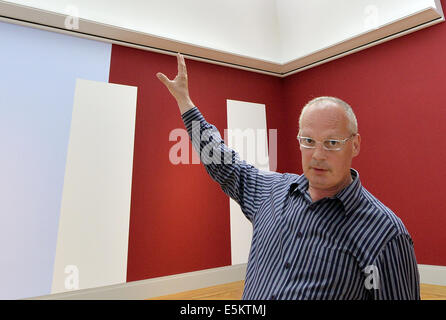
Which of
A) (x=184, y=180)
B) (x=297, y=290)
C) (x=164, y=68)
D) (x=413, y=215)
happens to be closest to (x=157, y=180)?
(x=184, y=180)

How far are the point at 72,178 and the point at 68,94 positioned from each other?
2.33 ft

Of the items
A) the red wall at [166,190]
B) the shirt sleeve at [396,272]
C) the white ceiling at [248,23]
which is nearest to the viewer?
the shirt sleeve at [396,272]

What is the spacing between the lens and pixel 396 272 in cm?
75

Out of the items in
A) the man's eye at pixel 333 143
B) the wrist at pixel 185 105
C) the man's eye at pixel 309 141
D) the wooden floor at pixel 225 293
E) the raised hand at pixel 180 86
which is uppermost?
the raised hand at pixel 180 86

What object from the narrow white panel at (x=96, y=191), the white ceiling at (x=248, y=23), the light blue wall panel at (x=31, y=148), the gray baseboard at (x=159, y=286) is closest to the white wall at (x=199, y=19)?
the white ceiling at (x=248, y=23)

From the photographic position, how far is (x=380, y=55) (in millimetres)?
2959

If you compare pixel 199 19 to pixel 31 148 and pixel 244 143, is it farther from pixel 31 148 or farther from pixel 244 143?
pixel 31 148

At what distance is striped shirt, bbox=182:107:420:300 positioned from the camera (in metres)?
0.77

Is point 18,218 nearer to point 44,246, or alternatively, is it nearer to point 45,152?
point 44,246

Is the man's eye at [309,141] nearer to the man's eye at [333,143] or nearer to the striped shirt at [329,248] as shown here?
the man's eye at [333,143]

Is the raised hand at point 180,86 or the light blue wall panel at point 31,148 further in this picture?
the light blue wall panel at point 31,148

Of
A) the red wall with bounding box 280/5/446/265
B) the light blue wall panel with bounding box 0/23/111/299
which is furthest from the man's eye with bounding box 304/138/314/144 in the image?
the red wall with bounding box 280/5/446/265

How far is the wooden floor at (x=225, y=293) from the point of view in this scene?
7.57 ft

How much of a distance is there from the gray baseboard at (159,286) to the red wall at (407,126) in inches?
66.6
